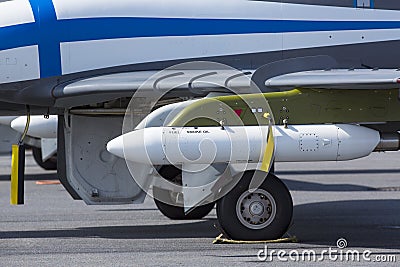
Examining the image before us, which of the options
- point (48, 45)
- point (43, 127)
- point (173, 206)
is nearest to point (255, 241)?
point (173, 206)

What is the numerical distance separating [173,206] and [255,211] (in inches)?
87.9

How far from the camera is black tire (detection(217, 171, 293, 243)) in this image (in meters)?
9.85

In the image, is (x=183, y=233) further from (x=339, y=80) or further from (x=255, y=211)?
(x=339, y=80)

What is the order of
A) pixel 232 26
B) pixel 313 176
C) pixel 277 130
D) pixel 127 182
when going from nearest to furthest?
pixel 277 130 → pixel 232 26 → pixel 127 182 → pixel 313 176

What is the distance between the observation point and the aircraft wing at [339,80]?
9289mm

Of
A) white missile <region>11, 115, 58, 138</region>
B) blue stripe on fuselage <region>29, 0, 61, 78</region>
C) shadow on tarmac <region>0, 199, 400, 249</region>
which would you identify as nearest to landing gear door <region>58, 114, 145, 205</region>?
shadow on tarmac <region>0, 199, 400, 249</region>

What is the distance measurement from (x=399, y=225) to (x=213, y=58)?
3205 mm

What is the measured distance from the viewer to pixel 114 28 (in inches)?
403

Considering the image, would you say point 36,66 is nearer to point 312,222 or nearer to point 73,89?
point 73,89

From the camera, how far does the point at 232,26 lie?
10.3 meters

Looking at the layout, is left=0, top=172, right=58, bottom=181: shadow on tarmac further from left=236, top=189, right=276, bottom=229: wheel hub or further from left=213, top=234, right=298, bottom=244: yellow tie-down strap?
left=236, top=189, right=276, bottom=229: wheel hub

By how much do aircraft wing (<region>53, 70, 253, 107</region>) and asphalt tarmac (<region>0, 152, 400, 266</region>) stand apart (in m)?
1.66

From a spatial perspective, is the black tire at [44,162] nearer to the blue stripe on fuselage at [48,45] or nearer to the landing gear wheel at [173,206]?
the landing gear wheel at [173,206]

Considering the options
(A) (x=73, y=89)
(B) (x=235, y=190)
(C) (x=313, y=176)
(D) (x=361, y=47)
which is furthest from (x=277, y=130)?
(C) (x=313, y=176)
